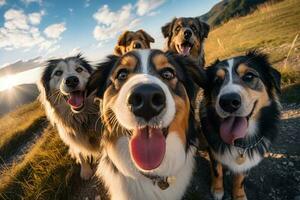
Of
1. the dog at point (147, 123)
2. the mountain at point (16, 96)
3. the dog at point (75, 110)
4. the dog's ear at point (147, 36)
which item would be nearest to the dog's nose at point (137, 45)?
the dog's ear at point (147, 36)

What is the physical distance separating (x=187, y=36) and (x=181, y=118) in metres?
3.89

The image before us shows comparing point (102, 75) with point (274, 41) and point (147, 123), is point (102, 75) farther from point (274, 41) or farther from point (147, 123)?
point (274, 41)

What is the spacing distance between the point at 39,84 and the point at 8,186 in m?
2.09

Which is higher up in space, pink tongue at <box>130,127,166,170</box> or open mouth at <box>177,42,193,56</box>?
open mouth at <box>177,42,193,56</box>

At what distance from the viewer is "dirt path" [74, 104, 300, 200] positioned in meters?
4.62

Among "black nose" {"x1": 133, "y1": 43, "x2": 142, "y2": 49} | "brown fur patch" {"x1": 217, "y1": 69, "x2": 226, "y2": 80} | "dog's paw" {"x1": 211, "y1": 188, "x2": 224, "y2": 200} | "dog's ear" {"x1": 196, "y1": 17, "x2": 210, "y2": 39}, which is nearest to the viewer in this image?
"brown fur patch" {"x1": 217, "y1": 69, "x2": 226, "y2": 80}

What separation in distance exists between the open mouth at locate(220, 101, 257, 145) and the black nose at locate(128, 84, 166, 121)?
1.62m

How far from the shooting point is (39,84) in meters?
5.93

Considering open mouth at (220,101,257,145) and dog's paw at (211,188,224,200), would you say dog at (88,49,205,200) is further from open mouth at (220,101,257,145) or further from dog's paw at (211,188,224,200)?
dog's paw at (211,188,224,200)

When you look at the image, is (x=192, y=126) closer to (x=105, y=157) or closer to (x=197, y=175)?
(x=105, y=157)

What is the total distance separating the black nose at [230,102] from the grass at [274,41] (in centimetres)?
495

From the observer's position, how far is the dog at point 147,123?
2775 mm

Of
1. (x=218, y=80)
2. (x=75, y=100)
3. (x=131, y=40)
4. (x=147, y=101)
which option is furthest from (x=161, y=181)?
(x=131, y=40)

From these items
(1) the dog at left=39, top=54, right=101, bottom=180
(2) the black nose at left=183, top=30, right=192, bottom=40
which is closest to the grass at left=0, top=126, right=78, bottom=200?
(1) the dog at left=39, top=54, right=101, bottom=180
